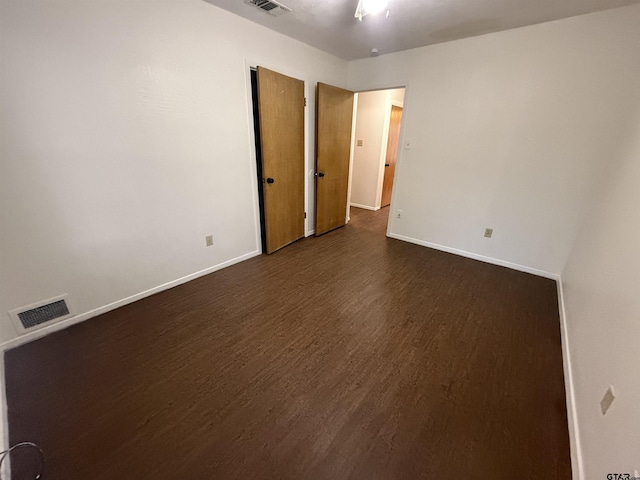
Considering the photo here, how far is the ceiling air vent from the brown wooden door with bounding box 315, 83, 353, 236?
3.21 feet

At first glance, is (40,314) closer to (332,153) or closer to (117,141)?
(117,141)

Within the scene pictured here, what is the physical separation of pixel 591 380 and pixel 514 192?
6.96 feet

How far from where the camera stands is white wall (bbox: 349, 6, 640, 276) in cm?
228

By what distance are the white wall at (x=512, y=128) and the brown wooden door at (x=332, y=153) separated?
515 millimetres

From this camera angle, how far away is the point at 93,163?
6.00 feet

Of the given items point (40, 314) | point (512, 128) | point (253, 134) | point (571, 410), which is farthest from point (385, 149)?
point (40, 314)

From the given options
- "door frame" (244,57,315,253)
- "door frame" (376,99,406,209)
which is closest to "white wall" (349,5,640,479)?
"door frame" (244,57,315,253)

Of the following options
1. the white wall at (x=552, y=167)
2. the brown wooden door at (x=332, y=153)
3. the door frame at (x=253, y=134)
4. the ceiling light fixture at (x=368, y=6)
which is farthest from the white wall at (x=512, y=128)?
the ceiling light fixture at (x=368, y=6)

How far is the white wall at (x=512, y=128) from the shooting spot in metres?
2.28

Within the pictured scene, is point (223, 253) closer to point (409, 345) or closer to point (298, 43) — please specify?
point (409, 345)

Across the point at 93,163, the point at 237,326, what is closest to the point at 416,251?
the point at 237,326

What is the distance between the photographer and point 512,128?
8.95 ft

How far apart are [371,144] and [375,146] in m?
0.09

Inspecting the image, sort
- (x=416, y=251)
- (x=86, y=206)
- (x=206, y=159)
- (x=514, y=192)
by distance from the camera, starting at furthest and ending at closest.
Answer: (x=416, y=251) → (x=514, y=192) → (x=206, y=159) → (x=86, y=206)
